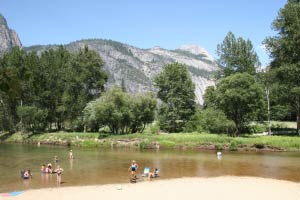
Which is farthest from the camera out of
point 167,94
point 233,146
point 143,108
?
point 167,94

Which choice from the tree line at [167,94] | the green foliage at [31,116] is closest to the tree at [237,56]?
the tree line at [167,94]

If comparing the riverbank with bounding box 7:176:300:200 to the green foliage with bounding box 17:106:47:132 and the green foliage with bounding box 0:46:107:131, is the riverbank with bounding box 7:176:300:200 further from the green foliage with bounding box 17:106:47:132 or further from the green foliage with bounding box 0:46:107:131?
the green foliage with bounding box 17:106:47:132

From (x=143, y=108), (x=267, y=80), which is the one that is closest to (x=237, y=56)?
(x=267, y=80)

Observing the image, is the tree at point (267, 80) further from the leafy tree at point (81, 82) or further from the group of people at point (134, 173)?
the group of people at point (134, 173)

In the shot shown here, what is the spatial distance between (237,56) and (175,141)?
28491 mm

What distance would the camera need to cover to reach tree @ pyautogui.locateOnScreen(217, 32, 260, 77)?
3088 inches

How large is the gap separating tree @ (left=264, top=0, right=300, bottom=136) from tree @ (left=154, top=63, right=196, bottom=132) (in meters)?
→ 23.3

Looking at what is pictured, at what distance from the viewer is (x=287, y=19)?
198 ft

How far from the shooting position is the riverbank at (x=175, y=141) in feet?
181

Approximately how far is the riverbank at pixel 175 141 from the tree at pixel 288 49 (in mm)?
9419

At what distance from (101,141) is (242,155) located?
99.6 feet

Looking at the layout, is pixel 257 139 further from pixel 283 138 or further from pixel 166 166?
pixel 166 166

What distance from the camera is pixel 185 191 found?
26.4 m

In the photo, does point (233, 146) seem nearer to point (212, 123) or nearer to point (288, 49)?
point (212, 123)
